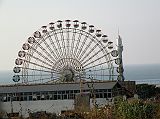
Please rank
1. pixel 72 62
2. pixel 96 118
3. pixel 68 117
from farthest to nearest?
1. pixel 72 62
2. pixel 68 117
3. pixel 96 118

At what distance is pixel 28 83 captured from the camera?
48625mm

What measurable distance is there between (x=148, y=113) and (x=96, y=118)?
1774mm

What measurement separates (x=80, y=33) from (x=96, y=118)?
111 ft

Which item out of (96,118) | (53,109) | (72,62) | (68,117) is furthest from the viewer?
(72,62)

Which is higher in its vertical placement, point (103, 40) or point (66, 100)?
point (103, 40)

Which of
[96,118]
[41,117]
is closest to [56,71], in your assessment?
[41,117]

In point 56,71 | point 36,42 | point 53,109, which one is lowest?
point 53,109

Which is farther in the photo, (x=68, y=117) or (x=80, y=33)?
(x=80, y=33)

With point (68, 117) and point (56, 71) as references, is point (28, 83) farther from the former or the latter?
point (68, 117)

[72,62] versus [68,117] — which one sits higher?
[72,62]

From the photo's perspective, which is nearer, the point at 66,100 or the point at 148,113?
the point at 148,113

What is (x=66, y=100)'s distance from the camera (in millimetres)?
44531

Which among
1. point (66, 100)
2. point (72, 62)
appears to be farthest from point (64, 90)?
point (72, 62)

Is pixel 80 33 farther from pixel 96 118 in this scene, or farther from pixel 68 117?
pixel 96 118
